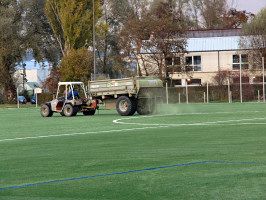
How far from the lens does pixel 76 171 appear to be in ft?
27.8

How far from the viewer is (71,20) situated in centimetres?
5594

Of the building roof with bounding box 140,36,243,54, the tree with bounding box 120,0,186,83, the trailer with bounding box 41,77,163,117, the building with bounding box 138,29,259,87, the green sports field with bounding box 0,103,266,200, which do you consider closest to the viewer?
the green sports field with bounding box 0,103,266,200

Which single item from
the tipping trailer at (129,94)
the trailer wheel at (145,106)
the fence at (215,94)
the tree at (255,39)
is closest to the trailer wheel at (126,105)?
the tipping trailer at (129,94)

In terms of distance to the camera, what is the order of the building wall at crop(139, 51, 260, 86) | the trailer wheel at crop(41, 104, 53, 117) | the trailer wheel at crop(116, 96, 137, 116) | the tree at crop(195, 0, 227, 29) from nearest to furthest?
1. the trailer wheel at crop(116, 96, 137, 116)
2. the trailer wheel at crop(41, 104, 53, 117)
3. the building wall at crop(139, 51, 260, 86)
4. the tree at crop(195, 0, 227, 29)

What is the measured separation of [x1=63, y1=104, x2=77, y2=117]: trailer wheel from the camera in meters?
27.4

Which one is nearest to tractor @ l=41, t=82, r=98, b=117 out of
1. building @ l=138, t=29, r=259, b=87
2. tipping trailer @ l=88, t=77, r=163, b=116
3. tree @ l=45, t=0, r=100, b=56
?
tipping trailer @ l=88, t=77, r=163, b=116

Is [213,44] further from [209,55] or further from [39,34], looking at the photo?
[39,34]

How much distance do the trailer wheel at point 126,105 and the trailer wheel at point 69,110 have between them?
2.40 meters

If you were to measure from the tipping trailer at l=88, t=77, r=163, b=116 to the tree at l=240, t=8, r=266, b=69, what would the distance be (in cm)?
2647

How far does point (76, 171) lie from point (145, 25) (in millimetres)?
48362

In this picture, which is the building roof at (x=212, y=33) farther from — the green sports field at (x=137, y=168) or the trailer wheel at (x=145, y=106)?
the green sports field at (x=137, y=168)

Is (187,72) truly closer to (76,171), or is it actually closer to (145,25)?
(145,25)

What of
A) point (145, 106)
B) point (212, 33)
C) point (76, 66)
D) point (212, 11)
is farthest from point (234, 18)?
point (145, 106)

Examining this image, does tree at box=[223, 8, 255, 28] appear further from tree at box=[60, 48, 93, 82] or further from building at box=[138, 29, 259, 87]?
tree at box=[60, 48, 93, 82]
